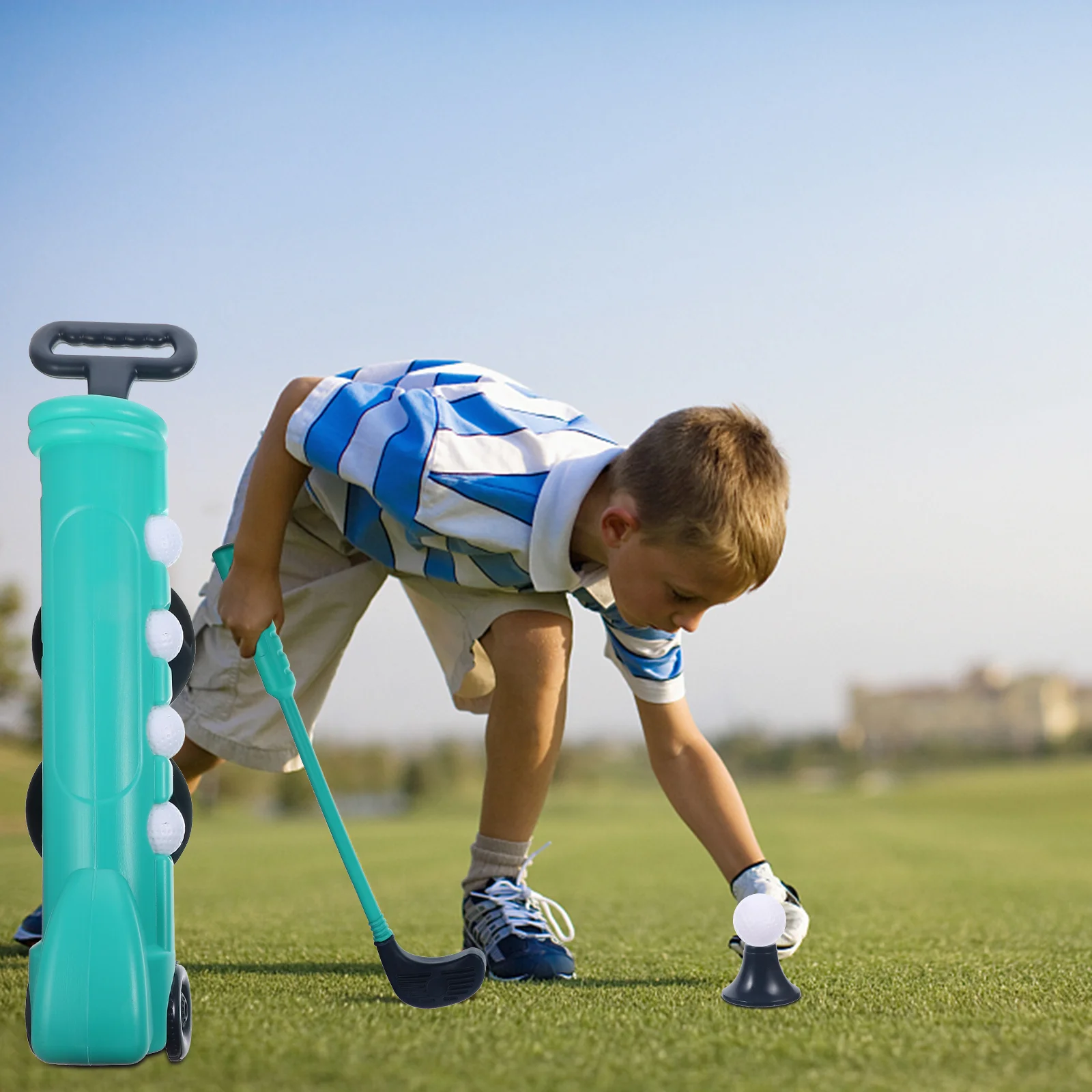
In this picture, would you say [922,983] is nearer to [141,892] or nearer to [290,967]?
[290,967]

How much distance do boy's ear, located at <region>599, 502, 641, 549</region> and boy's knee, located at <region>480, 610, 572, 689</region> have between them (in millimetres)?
285

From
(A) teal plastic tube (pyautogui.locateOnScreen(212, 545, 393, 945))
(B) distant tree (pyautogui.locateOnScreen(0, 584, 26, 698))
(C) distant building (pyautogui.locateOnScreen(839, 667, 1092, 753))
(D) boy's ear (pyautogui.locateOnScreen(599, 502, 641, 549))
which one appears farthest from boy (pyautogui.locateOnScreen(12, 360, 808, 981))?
(C) distant building (pyautogui.locateOnScreen(839, 667, 1092, 753))

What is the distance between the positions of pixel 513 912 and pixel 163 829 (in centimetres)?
94

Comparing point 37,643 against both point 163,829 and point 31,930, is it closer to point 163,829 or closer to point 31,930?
point 163,829

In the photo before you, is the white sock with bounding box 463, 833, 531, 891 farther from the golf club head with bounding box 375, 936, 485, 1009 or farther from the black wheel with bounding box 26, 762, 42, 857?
the black wheel with bounding box 26, 762, 42, 857

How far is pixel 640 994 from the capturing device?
1.93 meters

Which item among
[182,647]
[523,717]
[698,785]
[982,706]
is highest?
[182,647]

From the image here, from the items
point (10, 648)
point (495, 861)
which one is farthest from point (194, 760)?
point (10, 648)

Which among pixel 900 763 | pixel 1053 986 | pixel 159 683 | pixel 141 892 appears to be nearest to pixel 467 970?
pixel 141 892

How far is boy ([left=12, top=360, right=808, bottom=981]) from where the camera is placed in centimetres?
213

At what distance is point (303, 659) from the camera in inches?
109

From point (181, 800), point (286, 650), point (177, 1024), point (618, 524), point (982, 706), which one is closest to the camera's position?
point (177, 1024)

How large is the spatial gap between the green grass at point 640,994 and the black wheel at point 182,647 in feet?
1.61

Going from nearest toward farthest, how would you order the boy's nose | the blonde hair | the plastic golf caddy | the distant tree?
1. the plastic golf caddy
2. the blonde hair
3. the boy's nose
4. the distant tree
